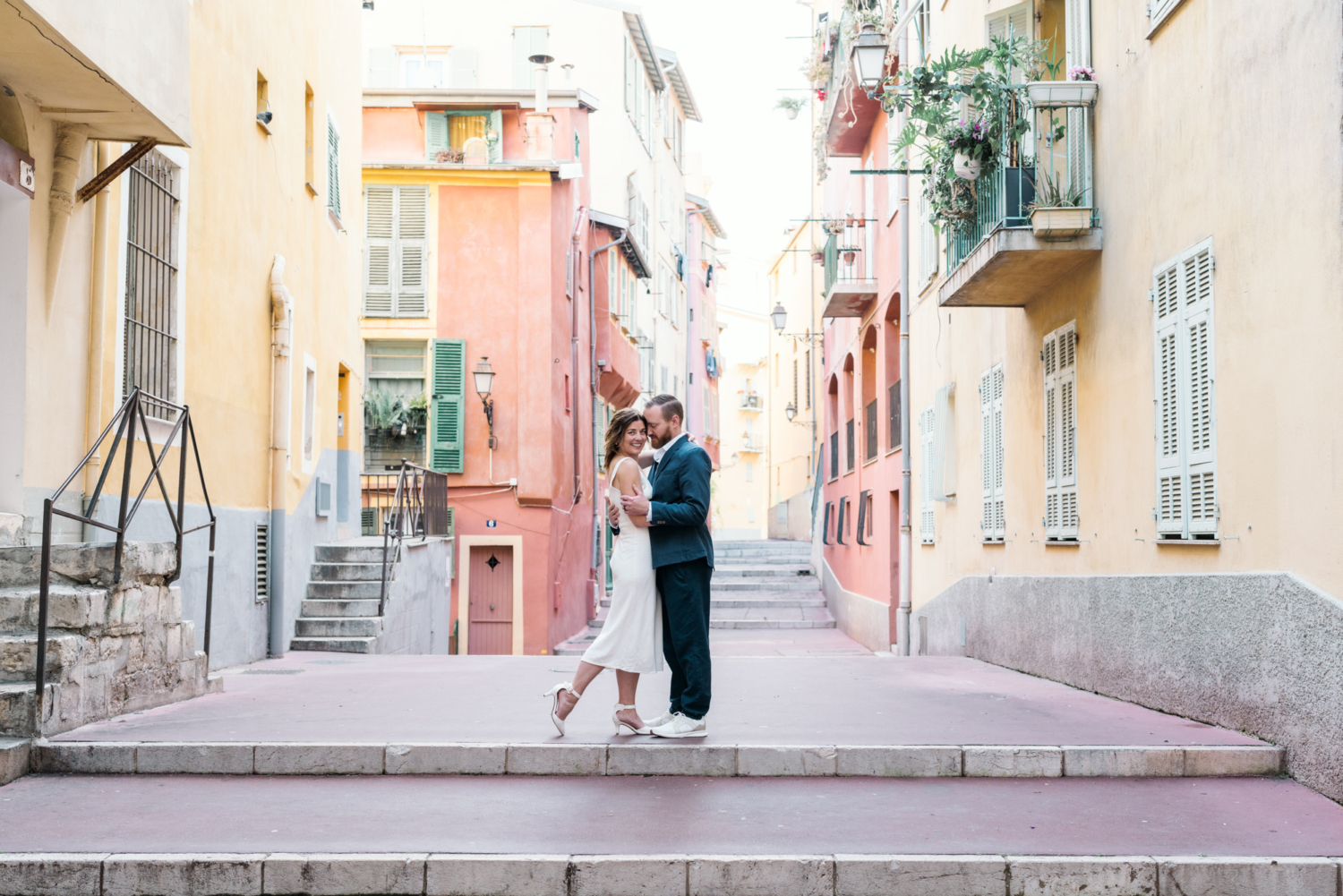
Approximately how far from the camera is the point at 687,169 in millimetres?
53406

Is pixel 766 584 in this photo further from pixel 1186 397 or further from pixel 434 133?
pixel 1186 397

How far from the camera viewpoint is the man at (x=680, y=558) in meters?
7.15

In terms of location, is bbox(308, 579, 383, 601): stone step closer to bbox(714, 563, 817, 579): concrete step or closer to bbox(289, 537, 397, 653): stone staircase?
bbox(289, 537, 397, 653): stone staircase

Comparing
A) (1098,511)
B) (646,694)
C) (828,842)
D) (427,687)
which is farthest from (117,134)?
(1098,511)

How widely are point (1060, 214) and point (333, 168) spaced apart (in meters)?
10.2

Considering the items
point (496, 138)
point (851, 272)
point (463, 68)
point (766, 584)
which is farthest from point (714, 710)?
point (463, 68)

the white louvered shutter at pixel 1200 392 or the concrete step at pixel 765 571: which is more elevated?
the white louvered shutter at pixel 1200 392

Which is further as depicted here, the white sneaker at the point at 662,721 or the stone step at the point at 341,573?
the stone step at the point at 341,573

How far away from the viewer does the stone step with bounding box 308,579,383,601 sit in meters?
15.2

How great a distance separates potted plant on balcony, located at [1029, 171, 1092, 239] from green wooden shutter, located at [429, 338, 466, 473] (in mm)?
14706

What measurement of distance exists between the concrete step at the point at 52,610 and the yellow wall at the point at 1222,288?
636 cm

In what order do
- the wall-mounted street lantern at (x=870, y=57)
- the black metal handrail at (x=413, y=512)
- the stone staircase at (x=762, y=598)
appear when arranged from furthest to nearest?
1. the stone staircase at (x=762, y=598)
2. the black metal handrail at (x=413, y=512)
3. the wall-mounted street lantern at (x=870, y=57)

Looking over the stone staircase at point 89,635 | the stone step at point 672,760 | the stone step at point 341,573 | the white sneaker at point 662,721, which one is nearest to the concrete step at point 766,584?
the stone step at point 341,573

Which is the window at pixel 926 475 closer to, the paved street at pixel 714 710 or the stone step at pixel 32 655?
the paved street at pixel 714 710
